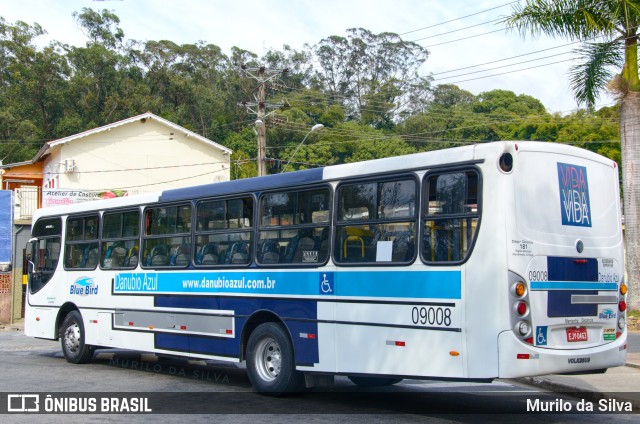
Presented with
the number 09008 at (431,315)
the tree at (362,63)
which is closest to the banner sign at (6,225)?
the number 09008 at (431,315)

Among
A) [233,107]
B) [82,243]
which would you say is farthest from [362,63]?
[82,243]

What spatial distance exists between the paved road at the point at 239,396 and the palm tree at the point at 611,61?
10029 mm

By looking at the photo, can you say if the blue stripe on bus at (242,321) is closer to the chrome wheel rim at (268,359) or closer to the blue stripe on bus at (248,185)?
the chrome wheel rim at (268,359)

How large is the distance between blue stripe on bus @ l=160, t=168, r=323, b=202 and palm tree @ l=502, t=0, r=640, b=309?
38.2ft

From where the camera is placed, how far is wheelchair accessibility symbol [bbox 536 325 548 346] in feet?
26.3

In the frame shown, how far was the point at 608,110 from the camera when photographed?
58594 mm

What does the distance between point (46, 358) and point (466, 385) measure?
8.44 meters

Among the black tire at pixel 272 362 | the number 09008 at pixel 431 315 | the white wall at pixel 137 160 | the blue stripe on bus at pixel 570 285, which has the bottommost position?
the black tire at pixel 272 362

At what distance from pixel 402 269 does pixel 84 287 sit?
7833mm

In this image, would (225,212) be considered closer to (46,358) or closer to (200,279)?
(200,279)


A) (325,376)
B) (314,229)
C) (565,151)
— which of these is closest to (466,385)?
(325,376)

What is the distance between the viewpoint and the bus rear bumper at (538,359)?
7.82 m

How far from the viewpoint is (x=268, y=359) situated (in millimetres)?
10734

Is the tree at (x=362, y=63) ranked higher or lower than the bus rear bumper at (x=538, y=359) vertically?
higher
